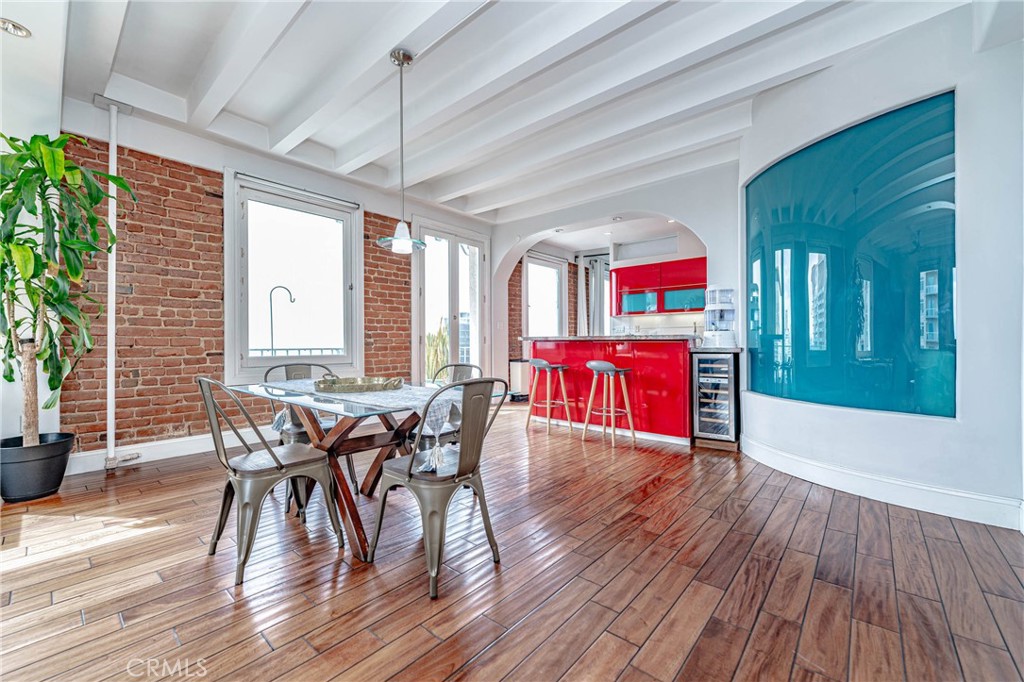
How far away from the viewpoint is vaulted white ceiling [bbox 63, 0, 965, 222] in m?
2.73

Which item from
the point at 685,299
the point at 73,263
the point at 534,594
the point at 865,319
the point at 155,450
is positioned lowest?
the point at 534,594

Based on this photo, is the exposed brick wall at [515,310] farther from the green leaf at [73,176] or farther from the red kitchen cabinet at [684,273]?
the green leaf at [73,176]

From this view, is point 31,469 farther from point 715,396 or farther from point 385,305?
point 715,396

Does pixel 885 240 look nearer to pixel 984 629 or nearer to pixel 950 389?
pixel 950 389

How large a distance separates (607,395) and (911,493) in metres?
2.60

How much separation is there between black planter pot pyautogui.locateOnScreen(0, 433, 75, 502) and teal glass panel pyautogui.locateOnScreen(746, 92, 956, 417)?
5279 millimetres

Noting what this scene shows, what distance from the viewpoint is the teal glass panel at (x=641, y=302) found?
7637mm

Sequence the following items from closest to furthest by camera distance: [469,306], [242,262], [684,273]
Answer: [242,262] → [469,306] → [684,273]

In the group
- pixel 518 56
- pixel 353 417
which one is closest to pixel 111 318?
pixel 353 417

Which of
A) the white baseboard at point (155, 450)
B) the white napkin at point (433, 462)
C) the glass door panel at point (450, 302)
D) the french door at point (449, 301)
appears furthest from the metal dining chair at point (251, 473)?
the glass door panel at point (450, 302)

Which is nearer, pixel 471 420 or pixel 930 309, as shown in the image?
pixel 471 420

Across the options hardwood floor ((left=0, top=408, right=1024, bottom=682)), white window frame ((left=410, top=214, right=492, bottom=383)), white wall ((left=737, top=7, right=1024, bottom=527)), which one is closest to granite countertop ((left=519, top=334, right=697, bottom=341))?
white window frame ((left=410, top=214, right=492, bottom=383))

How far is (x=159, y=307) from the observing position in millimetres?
3879

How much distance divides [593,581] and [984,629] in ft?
4.51
